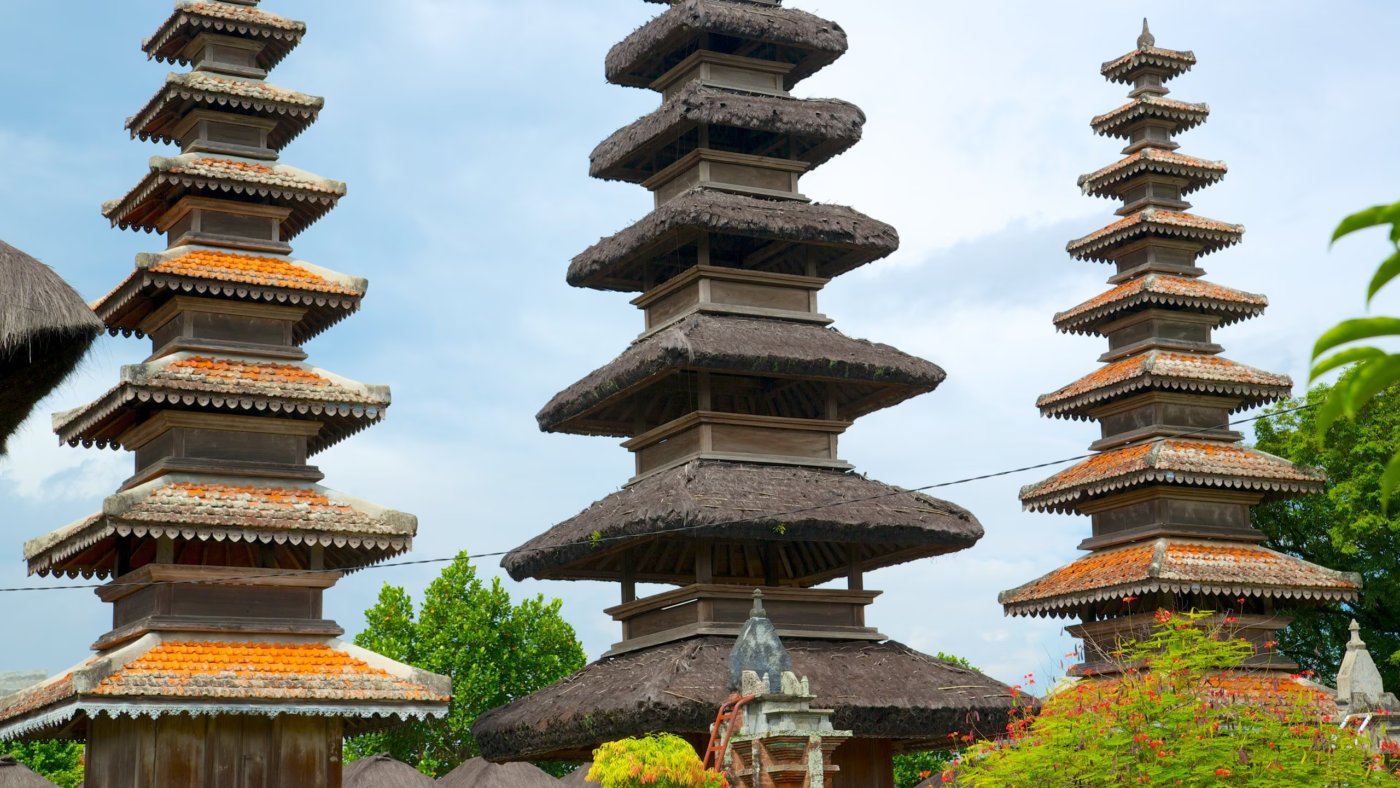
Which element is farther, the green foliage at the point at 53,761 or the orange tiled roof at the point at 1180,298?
the green foliage at the point at 53,761

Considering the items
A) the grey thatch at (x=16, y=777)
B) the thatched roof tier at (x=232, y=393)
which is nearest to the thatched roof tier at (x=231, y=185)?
the thatched roof tier at (x=232, y=393)

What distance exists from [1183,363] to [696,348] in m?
13.4

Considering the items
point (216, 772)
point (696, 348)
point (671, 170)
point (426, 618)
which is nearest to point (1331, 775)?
point (696, 348)

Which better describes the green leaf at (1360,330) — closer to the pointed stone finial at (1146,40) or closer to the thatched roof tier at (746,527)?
the thatched roof tier at (746,527)

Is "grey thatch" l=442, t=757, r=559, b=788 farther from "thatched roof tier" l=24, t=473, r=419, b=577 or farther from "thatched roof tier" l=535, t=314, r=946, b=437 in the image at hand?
"thatched roof tier" l=24, t=473, r=419, b=577

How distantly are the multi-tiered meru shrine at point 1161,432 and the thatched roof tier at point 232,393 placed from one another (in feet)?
48.9

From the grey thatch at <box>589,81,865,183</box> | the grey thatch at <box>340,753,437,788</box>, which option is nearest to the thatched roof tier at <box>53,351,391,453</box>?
the grey thatch at <box>589,81,865,183</box>

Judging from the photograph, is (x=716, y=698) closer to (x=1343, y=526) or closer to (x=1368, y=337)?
(x=1368, y=337)

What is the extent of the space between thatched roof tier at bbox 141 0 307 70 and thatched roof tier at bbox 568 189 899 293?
6449mm

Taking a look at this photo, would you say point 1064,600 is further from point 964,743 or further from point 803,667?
point 803,667

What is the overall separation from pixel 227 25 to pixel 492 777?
65.1 feet

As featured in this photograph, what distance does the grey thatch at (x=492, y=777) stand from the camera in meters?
37.9

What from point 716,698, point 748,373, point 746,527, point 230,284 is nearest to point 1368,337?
point 716,698

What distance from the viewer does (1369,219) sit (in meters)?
3.45
